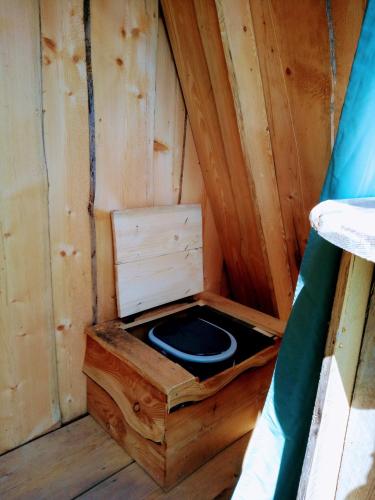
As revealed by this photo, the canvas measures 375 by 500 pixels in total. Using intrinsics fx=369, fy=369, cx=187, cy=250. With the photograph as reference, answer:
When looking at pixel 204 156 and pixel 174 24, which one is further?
pixel 204 156

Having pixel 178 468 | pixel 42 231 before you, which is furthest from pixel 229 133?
pixel 178 468

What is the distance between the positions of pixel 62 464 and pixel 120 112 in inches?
50.9

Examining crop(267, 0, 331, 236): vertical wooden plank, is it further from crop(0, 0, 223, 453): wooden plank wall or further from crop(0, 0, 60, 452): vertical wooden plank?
crop(0, 0, 60, 452): vertical wooden plank

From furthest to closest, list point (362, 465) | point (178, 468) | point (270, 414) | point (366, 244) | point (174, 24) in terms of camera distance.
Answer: point (174, 24) < point (178, 468) < point (270, 414) < point (362, 465) < point (366, 244)

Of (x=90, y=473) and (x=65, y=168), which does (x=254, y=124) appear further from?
(x=90, y=473)

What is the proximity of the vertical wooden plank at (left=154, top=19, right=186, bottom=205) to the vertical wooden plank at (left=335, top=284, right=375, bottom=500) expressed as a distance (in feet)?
3.63

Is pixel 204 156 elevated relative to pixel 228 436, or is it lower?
elevated

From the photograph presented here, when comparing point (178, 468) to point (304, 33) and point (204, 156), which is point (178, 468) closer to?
point (204, 156)

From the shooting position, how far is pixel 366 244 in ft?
1.44

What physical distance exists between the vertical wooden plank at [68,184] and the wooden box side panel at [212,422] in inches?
19.8

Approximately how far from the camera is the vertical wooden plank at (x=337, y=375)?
0.63 metres

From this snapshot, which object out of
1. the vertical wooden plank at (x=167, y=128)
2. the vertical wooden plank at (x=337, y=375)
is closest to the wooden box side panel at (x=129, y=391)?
the vertical wooden plank at (x=337, y=375)

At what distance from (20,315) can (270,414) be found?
0.91 meters

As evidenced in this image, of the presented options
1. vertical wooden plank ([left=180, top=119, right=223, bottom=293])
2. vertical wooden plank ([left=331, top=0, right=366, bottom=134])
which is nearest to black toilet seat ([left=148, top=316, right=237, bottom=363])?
vertical wooden plank ([left=180, top=119, right=223, bottom=293])
